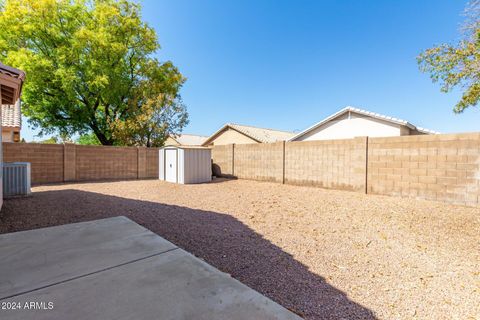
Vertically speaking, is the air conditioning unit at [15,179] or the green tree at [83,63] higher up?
the green tree at [83,63]

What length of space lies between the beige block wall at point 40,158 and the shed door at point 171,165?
16.7 feet

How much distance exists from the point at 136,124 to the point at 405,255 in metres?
16.2

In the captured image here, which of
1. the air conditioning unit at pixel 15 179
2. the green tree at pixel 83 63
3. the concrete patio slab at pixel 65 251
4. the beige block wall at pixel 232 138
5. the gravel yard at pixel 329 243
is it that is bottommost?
the gravel yard at pixel 329 243

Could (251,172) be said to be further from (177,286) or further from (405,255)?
(177,286)

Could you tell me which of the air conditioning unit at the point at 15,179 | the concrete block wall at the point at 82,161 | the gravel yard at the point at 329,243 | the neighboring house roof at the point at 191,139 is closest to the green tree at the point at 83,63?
the concrete block wall at the point at 82,161

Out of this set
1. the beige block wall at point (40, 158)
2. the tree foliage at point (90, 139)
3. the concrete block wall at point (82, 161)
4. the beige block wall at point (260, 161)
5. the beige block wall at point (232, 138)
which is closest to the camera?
the beige block wall at point (40, 158)

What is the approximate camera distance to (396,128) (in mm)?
13250

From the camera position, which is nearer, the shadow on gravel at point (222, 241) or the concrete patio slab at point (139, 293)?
the concrete patio slab at point (139, 293)

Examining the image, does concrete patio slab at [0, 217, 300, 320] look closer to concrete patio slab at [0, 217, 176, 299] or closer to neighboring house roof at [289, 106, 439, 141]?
concrete patio slab at [0, 217, 176, 299]

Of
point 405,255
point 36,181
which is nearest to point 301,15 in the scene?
point 405,255

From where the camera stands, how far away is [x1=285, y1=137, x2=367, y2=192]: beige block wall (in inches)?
327

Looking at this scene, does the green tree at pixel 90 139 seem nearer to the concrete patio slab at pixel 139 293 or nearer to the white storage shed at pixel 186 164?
the white storage shed at pixel 186 164

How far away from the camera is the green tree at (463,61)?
295 inches

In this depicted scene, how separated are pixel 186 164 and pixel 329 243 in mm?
8911
